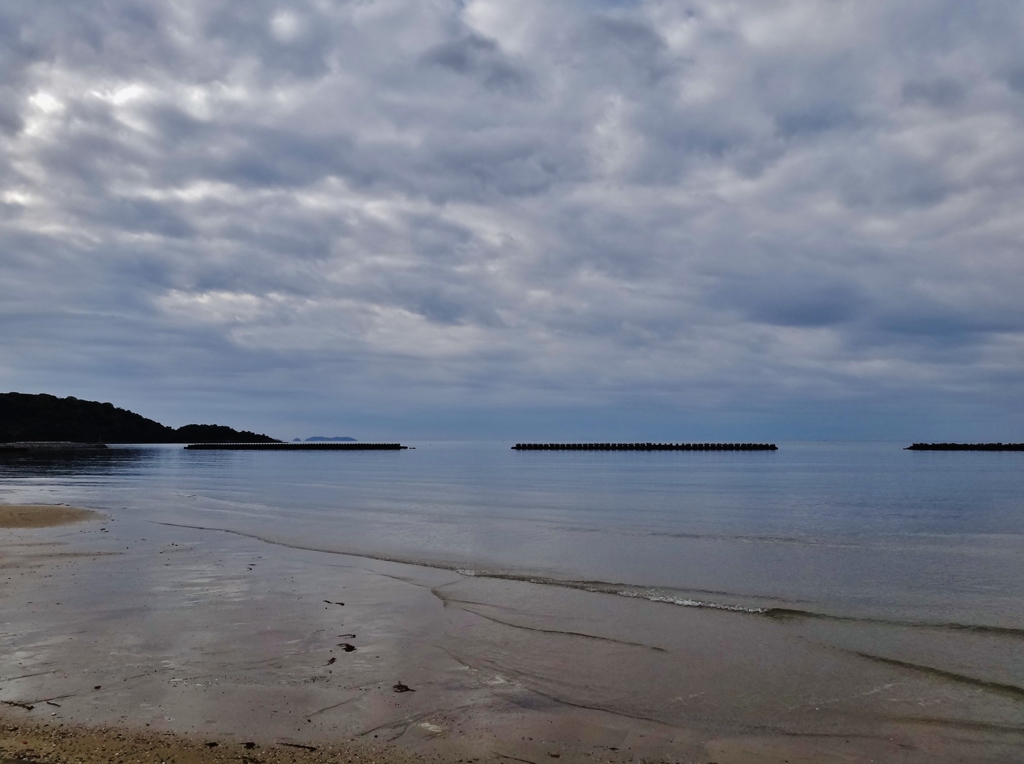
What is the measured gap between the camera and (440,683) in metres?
9.96

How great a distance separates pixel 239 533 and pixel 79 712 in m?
20.3

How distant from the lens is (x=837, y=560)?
2280cm

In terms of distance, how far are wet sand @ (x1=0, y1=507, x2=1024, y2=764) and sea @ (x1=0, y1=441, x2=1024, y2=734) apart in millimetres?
1290

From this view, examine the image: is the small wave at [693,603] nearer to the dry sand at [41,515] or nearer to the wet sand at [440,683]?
the wet sand at [440,683]

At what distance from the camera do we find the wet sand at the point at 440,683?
778cm

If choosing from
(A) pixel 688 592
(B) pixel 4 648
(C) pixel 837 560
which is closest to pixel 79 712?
(B) pixel 4 648

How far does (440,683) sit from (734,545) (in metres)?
18.7

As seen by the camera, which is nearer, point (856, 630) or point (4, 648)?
point (4, 648)

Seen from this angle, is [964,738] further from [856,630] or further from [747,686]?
[856,630]

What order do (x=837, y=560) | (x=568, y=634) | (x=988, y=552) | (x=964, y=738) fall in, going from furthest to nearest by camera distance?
(x=988, y=552), (x=837, y=560), (x=568, y=634), (x=964, y=738)

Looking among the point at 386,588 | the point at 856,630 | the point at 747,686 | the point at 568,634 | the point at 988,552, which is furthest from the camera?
the point at 988,552

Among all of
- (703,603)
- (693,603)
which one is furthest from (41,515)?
(703,603)

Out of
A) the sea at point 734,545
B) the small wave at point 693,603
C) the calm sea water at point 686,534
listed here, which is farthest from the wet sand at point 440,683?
the calm sea water at point 686,534

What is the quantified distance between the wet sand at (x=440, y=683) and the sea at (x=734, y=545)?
1.29 m
